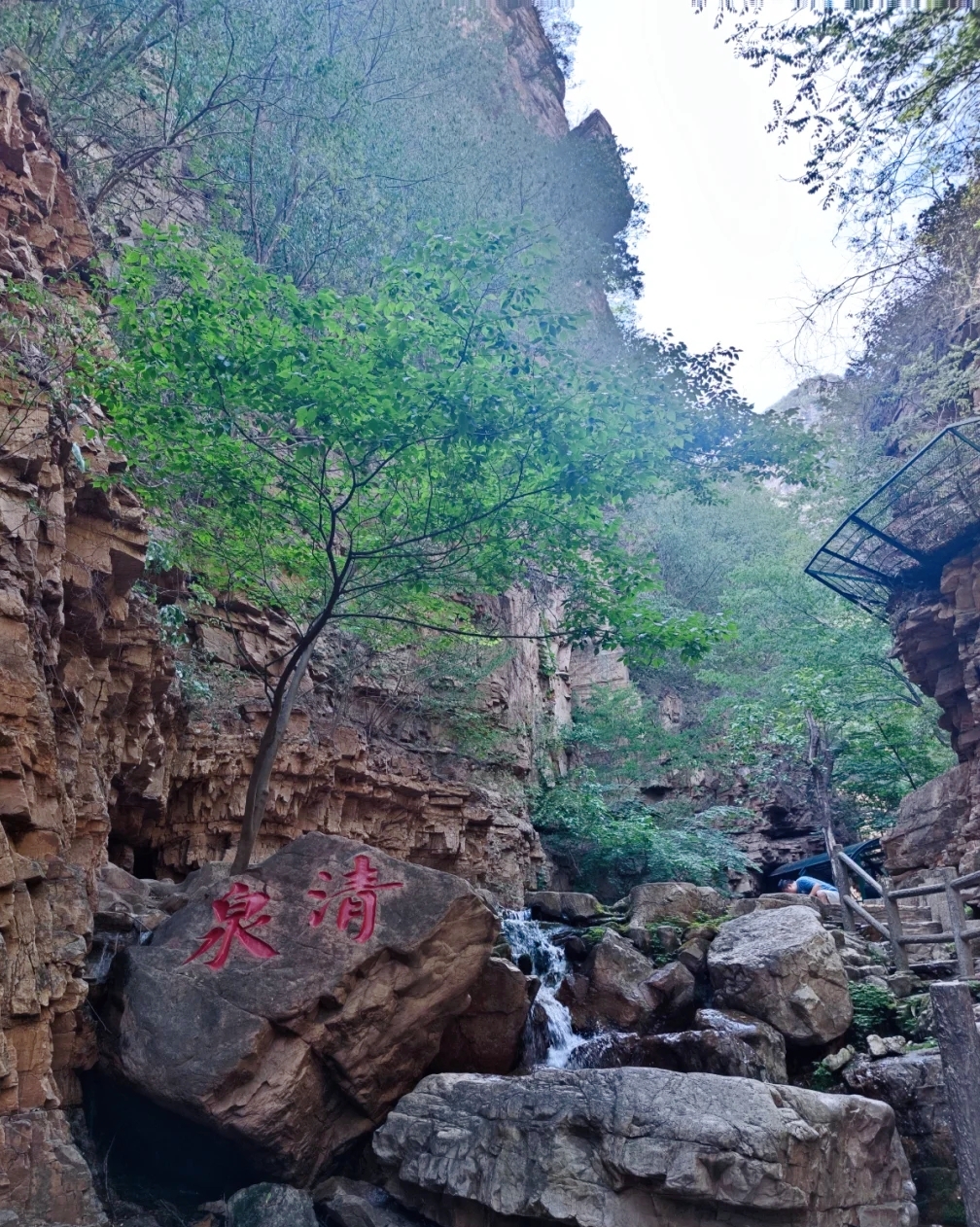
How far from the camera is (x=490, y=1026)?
7.62m

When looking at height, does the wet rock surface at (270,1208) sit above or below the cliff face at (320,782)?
below

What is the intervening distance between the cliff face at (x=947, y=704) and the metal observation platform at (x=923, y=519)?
0.33m

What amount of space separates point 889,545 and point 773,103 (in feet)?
29.4

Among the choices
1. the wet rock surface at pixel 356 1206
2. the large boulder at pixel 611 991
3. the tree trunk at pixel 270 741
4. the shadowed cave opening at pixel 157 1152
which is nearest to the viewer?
the wet rock surface at pixel 356 1206

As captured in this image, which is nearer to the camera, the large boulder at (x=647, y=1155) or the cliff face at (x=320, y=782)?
the large boulder at (x=647, y=1155)

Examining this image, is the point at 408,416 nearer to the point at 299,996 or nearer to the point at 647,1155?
the point at 299,996

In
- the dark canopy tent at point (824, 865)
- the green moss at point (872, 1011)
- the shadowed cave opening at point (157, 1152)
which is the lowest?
the shadowed cave opening at point (157, 1152)

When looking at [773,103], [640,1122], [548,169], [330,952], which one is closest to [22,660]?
[330,952]

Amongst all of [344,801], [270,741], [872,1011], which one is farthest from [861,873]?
[270,741]

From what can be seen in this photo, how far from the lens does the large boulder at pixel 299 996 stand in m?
5.88

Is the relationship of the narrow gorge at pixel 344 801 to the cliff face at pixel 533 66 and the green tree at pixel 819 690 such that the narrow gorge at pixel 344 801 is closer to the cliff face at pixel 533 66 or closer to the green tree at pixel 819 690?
the green tree at pixel 819 690

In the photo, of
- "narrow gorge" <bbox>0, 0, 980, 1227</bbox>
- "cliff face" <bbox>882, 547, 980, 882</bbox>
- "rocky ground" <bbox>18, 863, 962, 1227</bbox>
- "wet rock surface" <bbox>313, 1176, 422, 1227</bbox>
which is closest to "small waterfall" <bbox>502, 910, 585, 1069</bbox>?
"narrow gorge" <bbox>0, 0, 980, 1227</bbox>

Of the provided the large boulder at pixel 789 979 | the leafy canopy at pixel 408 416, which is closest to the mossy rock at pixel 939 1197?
the large boulder at pixel 789 979

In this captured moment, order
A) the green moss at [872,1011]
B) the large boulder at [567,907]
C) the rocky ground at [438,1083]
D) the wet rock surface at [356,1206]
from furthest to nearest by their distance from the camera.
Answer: the large boulder at [567,907], the green moss at [872,1011], the wet rock surface at [356,1206], the rocky ground at [438,1083]
